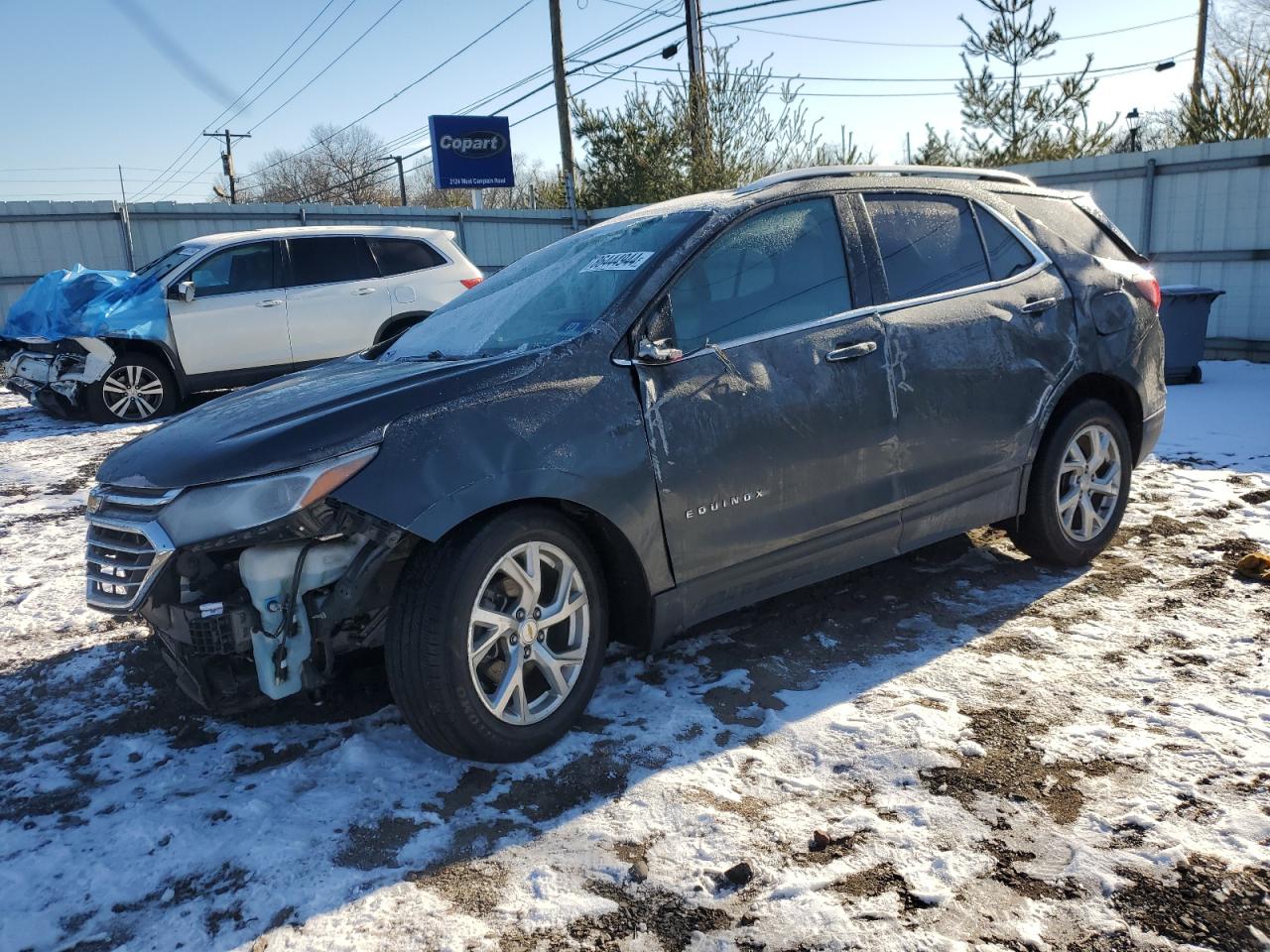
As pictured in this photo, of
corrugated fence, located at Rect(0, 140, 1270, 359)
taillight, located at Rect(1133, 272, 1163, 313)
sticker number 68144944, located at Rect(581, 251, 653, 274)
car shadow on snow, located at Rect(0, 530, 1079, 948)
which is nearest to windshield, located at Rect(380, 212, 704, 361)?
sticker number 68144944, located at Rect(581, 251, 653, 274)

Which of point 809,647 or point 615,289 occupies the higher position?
point 615,289

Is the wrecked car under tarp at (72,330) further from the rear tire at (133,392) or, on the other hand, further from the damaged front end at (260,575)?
the damaged front end at (260,575)

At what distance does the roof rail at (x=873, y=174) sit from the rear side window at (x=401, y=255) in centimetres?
701

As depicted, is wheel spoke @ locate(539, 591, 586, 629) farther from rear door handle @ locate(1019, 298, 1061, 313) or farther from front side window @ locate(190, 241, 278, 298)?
front side window @ locate(190, 241, 278, 298)

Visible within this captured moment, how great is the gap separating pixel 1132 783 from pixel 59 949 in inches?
110

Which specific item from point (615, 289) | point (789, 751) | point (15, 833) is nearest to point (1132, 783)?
point (789, 751)

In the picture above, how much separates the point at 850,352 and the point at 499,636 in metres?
1.67

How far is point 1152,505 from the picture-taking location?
5383mm

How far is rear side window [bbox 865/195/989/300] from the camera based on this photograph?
12.5 feet

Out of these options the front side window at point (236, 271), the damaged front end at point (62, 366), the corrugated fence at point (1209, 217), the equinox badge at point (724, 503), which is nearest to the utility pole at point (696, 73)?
the corrugated fence at point (1209, 217)

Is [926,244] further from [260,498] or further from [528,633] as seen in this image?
[260,498]

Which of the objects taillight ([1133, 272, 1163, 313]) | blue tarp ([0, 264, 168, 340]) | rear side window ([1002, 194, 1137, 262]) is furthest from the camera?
blue tarp ([0, 264, 168, 340])

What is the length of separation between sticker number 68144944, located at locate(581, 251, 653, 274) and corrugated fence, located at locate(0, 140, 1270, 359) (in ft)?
29.5

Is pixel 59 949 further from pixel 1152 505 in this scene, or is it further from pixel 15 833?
pixel 1152 505
